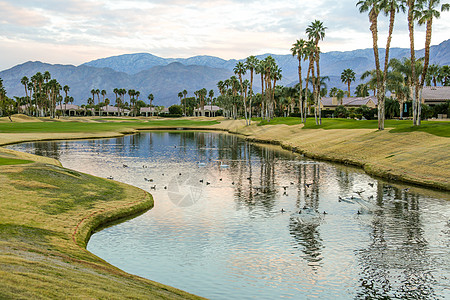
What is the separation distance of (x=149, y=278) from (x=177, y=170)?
30.9 metres

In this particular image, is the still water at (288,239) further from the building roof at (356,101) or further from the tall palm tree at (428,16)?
the building roof at (356,101)

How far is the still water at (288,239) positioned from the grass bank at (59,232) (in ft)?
4.79

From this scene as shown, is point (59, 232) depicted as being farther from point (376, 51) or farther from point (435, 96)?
point (435, 96)

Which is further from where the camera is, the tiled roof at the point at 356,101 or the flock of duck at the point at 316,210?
the tiled roof at the point at 356,101

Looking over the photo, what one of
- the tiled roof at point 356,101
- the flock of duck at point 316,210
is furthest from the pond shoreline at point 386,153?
the tiled roof at point 356,101

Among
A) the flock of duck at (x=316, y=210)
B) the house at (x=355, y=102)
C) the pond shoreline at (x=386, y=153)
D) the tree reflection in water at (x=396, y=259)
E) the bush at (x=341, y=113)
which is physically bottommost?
the tree reflection in water at (x=396, y=259)

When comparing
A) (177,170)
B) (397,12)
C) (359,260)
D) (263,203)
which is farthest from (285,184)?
(397,12)

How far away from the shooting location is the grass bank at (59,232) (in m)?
11.9

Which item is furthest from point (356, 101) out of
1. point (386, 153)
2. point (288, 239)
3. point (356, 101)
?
point (288, 239)

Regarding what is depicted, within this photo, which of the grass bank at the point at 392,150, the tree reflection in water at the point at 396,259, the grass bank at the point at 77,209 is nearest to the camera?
the grass bank at the point at 77,209

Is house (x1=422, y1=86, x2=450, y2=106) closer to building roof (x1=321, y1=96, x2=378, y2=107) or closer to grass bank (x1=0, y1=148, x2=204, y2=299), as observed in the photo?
building roof (x1=321, y1=96, x2=378, y2=107)

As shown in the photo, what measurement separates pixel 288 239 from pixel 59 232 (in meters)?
11.0

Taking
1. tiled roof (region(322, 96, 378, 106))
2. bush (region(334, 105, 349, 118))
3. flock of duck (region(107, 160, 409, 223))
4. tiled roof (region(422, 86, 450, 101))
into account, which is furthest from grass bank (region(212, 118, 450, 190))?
tiled roof (region(322, 96, 378, 106))

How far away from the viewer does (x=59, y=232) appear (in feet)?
67.8
